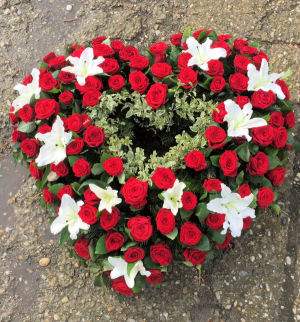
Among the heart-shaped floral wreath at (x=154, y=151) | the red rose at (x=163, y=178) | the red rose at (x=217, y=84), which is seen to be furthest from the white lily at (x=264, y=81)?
the red rose at (x=163, y=178)

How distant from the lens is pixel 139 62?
8.88ft

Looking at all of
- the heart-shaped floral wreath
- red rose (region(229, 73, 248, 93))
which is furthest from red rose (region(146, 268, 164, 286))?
red rose (region(229, 73, 248, 93))

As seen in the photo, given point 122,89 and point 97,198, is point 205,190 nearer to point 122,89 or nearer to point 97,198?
point 97,198

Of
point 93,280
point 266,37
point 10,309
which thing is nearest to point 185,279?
point 93,280

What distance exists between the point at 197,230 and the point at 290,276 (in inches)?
33.2

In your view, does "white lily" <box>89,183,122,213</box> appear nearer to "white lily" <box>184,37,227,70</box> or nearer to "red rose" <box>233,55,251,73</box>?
"white lily" <box>184,37,227,70</box>

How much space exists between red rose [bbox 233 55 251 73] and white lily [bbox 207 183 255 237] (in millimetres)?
640

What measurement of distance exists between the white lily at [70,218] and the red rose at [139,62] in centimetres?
72

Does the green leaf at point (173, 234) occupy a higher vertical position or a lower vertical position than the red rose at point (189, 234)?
higher

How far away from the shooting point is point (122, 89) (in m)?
2.70

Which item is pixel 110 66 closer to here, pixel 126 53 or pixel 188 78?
pixel 126 53

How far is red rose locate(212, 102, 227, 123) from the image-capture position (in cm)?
255

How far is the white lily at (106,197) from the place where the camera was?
2.37 m

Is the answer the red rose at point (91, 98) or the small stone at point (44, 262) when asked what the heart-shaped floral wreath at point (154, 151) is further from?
the small stone at point (44, 262)
